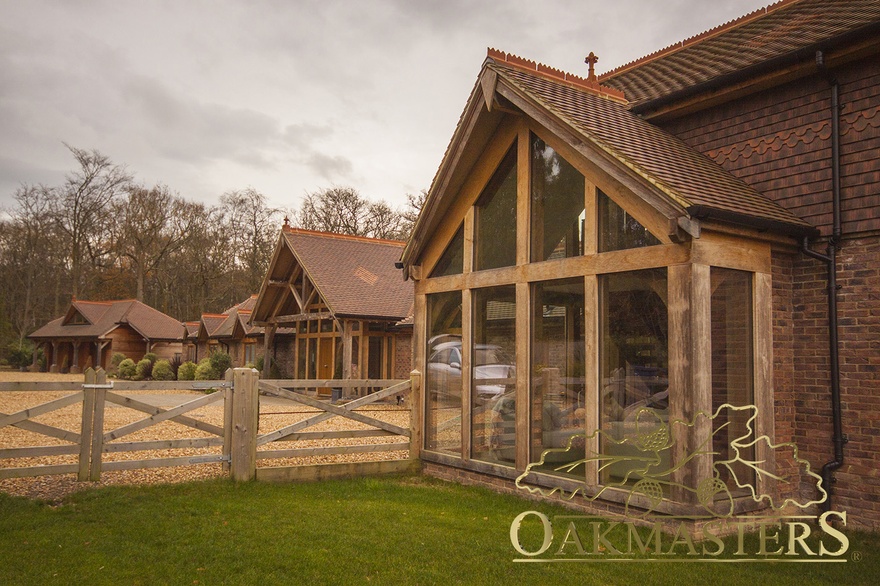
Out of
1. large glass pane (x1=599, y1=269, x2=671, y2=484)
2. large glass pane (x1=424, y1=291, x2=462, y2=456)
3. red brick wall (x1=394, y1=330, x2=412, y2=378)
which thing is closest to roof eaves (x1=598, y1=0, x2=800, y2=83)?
large glass pane (x1=424, y1=291, x2=462, y2=456)

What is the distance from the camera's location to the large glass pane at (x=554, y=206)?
797cm

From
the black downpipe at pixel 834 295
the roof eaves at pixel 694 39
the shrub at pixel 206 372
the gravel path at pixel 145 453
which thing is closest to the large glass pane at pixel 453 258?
the gravel path at pixel 145 453

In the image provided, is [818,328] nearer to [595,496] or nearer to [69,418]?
[595,496]

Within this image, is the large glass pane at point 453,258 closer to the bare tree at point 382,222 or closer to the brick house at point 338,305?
the brick house at point 338,305

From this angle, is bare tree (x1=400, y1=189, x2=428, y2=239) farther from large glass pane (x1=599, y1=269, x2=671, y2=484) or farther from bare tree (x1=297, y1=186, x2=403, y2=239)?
large glass pane (x1=599, y1=269, x2=671, y2=484)

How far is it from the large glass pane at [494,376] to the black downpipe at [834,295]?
336 centimetres

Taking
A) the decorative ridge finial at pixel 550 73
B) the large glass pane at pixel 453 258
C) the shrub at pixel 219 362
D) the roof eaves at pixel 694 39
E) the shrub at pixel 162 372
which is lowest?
the shrub at pixel 162 372

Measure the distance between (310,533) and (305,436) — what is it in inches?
112

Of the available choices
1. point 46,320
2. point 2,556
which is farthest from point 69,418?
point 46,320

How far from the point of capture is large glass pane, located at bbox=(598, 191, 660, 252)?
23.5 feet

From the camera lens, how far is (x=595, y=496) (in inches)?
279

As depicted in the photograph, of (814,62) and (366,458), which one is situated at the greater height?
(814,62)

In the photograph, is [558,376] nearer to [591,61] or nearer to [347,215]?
[591,61]

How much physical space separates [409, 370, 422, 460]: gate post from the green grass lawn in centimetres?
180
